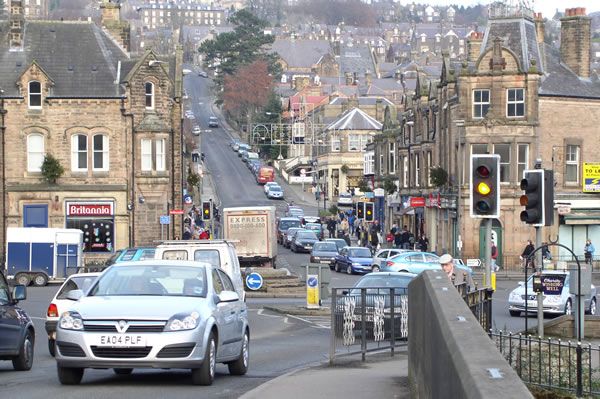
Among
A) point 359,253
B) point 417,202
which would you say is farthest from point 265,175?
point 359,253

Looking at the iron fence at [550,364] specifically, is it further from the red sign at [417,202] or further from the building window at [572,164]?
the red sign at [417,202]

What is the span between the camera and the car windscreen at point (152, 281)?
53.7 feet

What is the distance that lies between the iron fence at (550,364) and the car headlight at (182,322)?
159 inches

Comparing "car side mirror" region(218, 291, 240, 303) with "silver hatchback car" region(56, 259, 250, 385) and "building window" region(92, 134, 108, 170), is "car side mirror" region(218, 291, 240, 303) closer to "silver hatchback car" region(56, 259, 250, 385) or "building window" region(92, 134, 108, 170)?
"silver hatchback car" region(56, 259, 250, 385)

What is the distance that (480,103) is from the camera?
218 ft

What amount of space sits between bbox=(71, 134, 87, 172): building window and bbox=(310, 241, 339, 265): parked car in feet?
40.9

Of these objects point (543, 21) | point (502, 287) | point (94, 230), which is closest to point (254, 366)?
point (502, 287)

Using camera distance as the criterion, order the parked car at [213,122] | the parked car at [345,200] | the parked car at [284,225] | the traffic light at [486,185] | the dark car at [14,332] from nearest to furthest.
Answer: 1. the dark car at [14,332]
2. the traffic light at [486,185]
3. the parked car at [284,225]
4. the parked car at [345,200]
5. the parked car at [213,122]

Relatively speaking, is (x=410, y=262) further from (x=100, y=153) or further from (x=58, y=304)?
(x=100, y=153)

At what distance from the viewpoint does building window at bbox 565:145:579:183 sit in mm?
66500

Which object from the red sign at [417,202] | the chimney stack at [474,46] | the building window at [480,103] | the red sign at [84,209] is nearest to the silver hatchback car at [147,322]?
the building window at [480,103]

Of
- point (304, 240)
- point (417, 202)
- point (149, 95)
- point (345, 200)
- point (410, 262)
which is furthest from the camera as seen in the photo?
point (345, 200)

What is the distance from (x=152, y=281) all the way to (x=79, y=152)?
2040 inches

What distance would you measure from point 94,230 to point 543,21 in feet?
84.7
